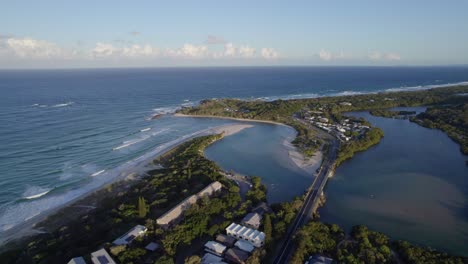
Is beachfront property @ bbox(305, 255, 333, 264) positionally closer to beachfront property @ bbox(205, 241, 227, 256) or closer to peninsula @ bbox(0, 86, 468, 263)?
peninsula @ bbox(0, 86, 468, 263)

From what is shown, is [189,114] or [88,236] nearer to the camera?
[88,236]

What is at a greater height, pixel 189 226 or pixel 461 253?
pixel 189 226

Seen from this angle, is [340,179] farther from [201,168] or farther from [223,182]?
[201,168]

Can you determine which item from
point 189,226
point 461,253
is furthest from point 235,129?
point 461,253

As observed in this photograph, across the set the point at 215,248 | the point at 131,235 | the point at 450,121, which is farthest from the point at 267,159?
the point at 450,121

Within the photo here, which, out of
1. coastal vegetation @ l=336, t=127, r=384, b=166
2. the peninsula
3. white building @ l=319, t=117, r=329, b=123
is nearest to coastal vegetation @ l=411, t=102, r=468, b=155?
coastal vegetation @ l=336, t=127, r=384, b=166

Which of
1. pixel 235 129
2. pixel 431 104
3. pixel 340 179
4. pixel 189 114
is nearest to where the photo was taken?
pixel 340 179
